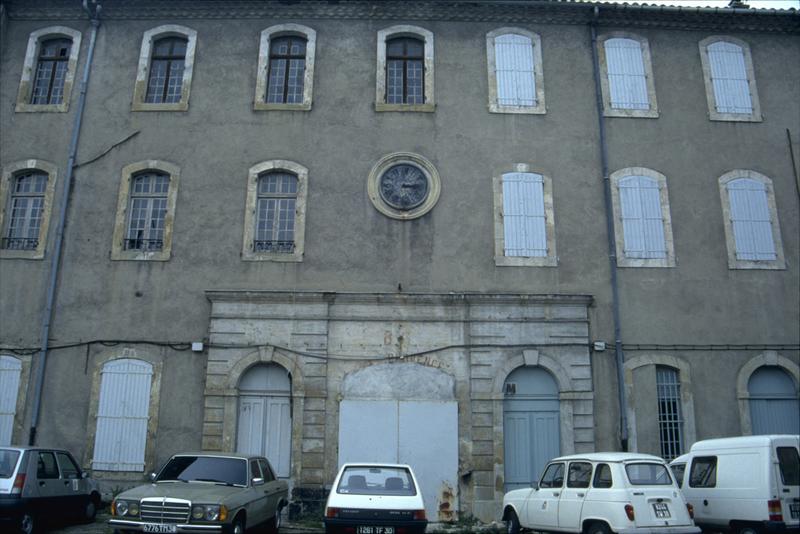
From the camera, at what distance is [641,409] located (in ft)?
50.0

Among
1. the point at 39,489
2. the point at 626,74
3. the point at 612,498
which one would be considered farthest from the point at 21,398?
the point at 626,74

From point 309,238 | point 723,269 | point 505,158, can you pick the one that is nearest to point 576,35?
point 505,158

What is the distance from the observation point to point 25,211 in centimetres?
1645

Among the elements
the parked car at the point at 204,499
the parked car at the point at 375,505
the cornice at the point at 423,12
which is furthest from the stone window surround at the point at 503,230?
the parked car at the point at 204,499

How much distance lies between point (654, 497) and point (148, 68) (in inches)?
585

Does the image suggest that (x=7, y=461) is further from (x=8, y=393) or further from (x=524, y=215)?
(x=524, y=215)

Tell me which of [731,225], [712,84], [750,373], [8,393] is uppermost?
[712,84]

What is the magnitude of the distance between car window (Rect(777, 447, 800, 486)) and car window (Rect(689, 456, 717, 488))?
110 cm

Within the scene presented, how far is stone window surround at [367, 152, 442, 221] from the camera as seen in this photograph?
16078 millimetres

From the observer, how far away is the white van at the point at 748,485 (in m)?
10.7

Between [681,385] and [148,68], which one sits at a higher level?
[148,68]

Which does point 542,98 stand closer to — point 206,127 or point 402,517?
point 206,127

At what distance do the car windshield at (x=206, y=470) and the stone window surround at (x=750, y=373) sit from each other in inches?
427

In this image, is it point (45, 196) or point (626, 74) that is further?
point (626, 74)
